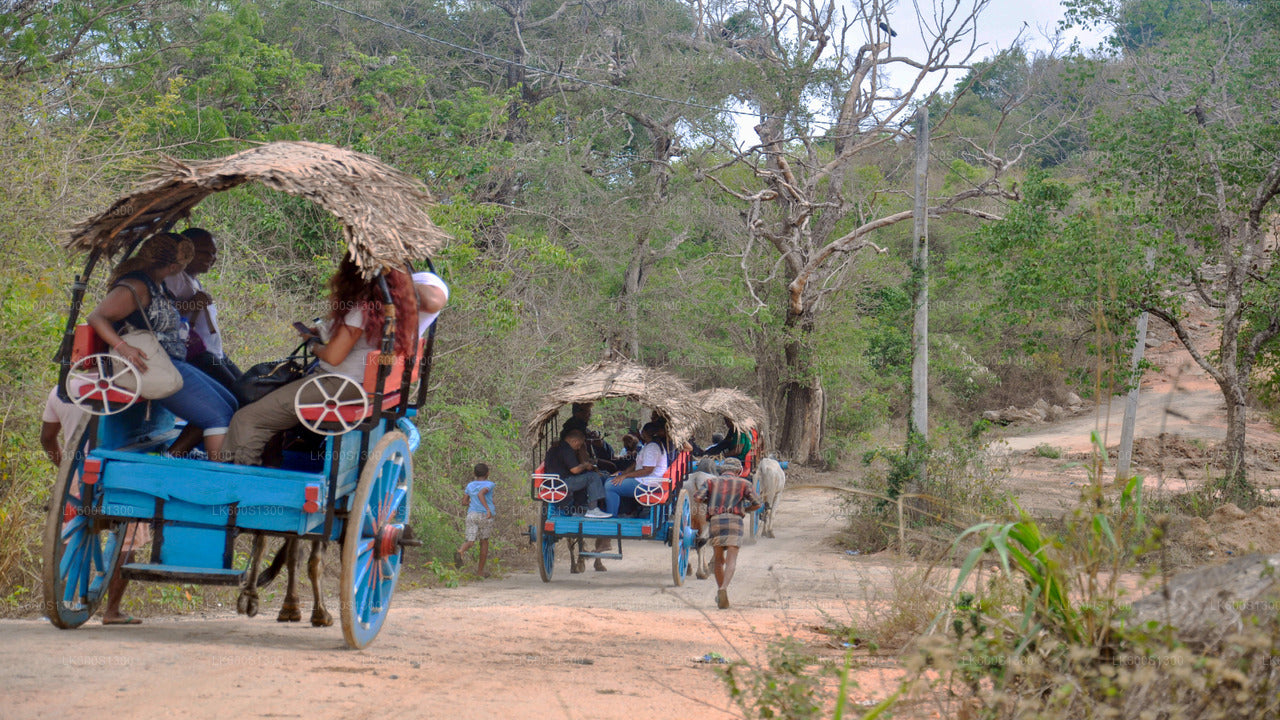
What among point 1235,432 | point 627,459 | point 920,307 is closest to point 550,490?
point 627,459

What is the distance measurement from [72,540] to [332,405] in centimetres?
164

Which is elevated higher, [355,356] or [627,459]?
[355,356]

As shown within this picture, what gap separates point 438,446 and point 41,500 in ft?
19.4

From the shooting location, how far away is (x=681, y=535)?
12484 mm

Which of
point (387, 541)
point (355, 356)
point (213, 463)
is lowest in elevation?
point (387, 541)

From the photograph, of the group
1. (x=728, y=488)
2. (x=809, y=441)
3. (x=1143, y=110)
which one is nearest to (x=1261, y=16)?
(x=1143, y=110)

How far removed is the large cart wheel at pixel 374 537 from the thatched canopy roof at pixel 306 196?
1169 millimetres

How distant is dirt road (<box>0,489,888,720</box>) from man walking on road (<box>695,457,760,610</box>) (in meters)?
0.99

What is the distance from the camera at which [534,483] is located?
12.0 m

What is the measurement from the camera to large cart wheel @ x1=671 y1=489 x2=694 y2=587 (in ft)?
39.2

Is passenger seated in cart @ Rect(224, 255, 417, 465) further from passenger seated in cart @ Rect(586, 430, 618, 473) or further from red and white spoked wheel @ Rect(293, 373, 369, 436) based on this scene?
passenger seated in cart @ Rect(586, 430, 618, 473)

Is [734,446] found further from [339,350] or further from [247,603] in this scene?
[339,350]

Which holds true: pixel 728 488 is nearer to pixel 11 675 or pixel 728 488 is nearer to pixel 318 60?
pixel 11 675

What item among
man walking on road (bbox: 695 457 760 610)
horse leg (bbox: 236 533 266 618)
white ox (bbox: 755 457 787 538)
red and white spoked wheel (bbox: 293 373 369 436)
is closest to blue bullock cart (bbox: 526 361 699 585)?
man walking on road (bbox: 695 457 760 610)
